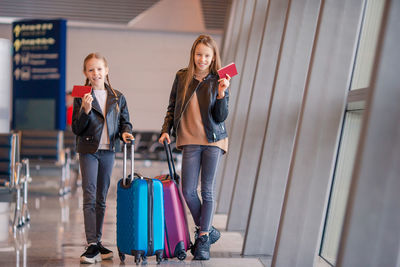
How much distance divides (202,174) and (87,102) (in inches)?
37.3

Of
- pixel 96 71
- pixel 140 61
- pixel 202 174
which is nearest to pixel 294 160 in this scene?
pixel 202 174

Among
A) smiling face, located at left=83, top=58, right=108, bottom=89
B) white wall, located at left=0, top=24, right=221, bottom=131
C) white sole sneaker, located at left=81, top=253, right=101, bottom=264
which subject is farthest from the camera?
white wall, located at left=0, top=24, right=221, bottom=131

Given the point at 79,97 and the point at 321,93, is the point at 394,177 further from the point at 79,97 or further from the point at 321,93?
the point at 79,97

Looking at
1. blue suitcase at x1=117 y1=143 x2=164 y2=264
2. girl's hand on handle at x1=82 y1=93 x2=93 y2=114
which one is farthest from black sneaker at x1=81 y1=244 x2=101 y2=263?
girl's hand on handle at x1=82 y1=93 x2=93 y2=114

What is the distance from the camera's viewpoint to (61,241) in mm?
4477

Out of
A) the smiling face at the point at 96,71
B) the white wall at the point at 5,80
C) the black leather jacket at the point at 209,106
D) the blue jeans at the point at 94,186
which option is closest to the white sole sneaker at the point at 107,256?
the blue jeans at the point at 94,186

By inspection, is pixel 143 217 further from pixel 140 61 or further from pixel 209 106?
pixel 140 61

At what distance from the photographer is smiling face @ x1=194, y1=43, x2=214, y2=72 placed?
3.57 m

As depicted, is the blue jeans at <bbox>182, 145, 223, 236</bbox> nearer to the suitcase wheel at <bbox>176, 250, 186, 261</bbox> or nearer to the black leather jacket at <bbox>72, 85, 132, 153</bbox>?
the suitcase wheel at <bbox>176, 250, 186, 261</bbox>

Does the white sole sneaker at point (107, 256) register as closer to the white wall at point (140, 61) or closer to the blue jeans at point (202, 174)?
the blue jeans at point (202, 174)

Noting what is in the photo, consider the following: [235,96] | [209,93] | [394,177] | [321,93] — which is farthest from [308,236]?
[235,96]

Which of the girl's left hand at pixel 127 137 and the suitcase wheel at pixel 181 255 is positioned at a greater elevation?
the girl's left hand at pixel 127 137

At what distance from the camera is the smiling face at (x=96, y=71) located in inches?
145

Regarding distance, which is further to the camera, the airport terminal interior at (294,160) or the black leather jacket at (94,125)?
the black leather jacket at (94,125)
